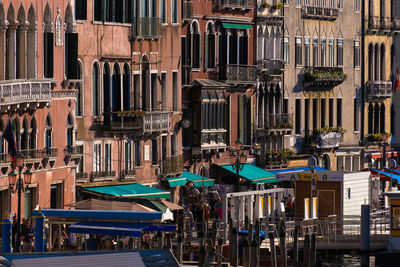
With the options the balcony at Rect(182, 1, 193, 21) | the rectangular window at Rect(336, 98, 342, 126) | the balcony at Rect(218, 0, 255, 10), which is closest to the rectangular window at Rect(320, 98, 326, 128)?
the rectangular window at Rect(336, 98, 342, 126)

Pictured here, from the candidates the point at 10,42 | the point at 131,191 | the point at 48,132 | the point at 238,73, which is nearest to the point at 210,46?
the point at 238,73

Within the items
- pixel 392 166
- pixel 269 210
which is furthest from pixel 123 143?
pixel 392 166

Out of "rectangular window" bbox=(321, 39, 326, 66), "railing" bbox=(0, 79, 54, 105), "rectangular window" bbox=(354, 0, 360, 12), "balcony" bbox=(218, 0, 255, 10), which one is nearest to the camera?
"railing" bbox=(0, 79, 54, 105)

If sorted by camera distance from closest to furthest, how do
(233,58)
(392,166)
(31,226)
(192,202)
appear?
(31,226) → (192,202) → (233,58) → (392,166)

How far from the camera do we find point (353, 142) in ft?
294

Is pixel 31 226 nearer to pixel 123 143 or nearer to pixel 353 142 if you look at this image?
pixel 123 143

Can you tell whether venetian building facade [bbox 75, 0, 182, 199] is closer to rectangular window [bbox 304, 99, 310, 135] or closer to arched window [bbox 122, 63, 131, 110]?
arched window [bbox 122, 63, 131, 110]

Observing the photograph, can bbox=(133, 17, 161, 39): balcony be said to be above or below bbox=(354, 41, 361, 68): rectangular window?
above

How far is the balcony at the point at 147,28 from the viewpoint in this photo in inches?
2606

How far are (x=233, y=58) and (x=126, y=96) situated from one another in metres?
11.7

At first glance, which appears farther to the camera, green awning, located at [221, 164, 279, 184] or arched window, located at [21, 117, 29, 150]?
green awning, located at [221, 164, 279, 184]

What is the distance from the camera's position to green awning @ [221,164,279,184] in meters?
74.9

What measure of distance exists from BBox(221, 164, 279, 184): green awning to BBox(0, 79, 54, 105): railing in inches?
732

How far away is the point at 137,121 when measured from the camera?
66.1 meters
